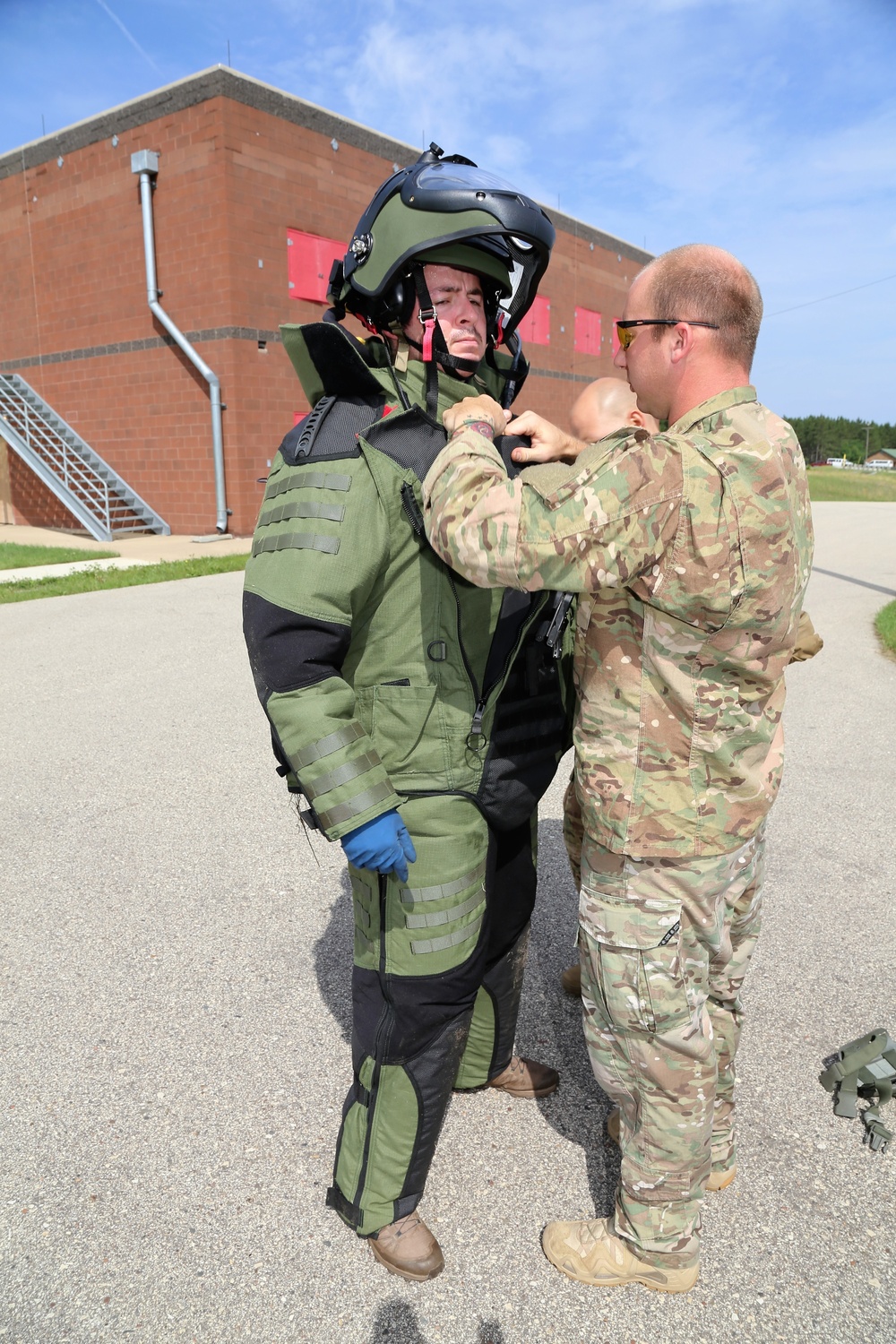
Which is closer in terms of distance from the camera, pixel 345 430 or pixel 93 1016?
pixel 345 430

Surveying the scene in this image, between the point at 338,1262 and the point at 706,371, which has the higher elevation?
the point at 706,371

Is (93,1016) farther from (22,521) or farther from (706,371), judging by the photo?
(22,521)

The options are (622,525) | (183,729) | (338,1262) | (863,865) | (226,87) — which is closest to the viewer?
(622,525)

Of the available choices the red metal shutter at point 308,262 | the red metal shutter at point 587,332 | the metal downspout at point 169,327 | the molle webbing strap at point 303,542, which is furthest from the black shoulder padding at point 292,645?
the red metal shutter at point 587,332

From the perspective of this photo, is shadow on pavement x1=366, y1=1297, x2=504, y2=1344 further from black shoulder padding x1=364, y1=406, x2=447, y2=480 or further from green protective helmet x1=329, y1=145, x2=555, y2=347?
A: green protective helmet x1=329, y1=145, x2=555, y2=347

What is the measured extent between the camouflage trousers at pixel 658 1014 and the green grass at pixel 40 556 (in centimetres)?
1279

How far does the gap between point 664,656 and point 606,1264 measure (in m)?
1.49

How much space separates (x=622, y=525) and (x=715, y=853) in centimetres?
80

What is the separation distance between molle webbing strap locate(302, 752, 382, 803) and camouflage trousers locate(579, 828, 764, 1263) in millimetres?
609

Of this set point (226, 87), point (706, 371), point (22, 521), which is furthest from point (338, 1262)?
point (22, 521)

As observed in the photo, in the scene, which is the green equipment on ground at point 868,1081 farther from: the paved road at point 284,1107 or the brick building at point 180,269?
the brick building at point 180,269

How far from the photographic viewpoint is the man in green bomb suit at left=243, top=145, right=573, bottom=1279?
1.86 meters

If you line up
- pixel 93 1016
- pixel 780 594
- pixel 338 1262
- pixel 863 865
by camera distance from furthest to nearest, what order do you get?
pixel 863 865
pixel 93 1016
pixel 338 1262
pixel 780 594

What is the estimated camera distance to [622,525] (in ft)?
5.51
